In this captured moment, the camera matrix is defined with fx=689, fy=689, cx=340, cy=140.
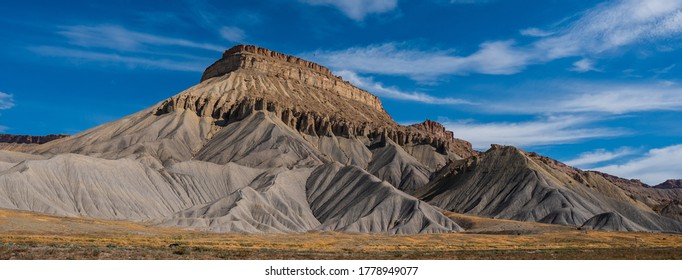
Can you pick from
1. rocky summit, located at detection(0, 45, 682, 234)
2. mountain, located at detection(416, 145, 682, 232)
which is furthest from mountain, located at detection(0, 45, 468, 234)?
mountain, located at detection(416, 145, 682, 232)

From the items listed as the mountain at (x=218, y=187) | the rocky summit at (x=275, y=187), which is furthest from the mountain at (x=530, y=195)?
the mountain at (x=218, y=187)

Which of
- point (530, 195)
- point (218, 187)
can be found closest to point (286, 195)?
point (218, 187)

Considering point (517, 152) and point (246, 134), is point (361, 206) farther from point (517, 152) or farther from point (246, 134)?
point (246, 134)

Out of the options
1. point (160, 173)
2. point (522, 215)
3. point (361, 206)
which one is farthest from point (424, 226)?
point (160, 173)

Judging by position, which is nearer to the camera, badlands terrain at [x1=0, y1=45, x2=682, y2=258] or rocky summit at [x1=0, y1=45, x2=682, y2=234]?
badlands terrain at [x1=0, y1=45, x2=682, y2=258]

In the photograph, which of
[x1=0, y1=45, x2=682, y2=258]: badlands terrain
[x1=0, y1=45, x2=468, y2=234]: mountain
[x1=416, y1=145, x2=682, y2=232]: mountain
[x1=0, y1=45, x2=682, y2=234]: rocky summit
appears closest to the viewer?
[x1=0, y1=45, x2=682, y2=258]: badlands terrain

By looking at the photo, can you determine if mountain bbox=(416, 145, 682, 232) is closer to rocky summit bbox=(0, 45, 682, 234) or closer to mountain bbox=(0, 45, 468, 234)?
rocky summit bbox=(0, 45, 682, 234)

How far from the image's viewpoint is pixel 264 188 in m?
135

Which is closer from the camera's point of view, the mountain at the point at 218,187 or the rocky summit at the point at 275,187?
the mountain at the point at 218,187

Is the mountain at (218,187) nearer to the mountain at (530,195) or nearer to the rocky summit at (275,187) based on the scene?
the rocky summit at (275,187)

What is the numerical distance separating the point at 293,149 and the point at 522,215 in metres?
66.2

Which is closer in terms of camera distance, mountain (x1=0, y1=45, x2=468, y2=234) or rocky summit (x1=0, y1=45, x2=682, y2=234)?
mountain (x1=0, y1=45, x2=468, y2=234)

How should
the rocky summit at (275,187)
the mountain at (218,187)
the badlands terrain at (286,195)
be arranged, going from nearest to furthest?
the badlands terrain at (286,195) < the mountain at (218,187) < the rocky summit at (275,187)

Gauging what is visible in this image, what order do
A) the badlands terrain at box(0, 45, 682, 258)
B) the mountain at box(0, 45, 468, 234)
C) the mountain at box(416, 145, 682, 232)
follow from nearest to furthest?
the badlands terrain at box(0, 45, 682, 258), the mountain at box(0, 45, 468, 234), the mountain at box(416, 145, 682, 232)
